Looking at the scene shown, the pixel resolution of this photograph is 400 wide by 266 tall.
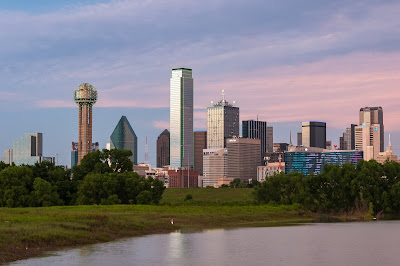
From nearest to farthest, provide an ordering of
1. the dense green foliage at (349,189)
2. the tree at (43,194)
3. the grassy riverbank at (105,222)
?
the grassy riverbank at (105,222), the tree at (43,194), the dense green foliage at (349,189)

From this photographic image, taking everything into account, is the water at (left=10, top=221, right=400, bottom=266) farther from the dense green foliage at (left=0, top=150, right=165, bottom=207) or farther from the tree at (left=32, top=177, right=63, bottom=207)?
the tree at (left=32, top=177, right=63, bottom=207)

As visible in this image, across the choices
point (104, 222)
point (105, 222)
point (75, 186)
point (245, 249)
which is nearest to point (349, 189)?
point (75, 186)

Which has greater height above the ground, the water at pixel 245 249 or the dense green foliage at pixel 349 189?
the dense green foliage at pixel 349 189

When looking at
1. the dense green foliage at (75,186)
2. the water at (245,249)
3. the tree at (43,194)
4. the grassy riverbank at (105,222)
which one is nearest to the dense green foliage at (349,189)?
the grassy riverbank at (105,222)

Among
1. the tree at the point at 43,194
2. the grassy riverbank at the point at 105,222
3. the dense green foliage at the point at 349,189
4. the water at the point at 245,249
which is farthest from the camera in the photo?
the dense green foliage at the point at 349,189

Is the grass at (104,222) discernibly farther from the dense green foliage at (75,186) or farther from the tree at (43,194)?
the tree at (43,194)

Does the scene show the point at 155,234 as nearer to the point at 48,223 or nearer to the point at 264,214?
the point at 48,223

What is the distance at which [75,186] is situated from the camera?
367ft

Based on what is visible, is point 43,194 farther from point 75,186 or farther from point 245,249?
point 245,249

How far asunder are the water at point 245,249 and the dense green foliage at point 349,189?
108 feet

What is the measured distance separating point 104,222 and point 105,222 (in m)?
0.26

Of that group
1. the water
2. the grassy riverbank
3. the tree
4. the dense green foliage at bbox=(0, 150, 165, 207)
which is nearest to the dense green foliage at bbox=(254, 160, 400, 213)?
the grassy riverbank

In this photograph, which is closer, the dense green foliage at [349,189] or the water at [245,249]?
the water at [245,249]

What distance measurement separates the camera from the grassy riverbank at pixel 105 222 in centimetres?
5131
